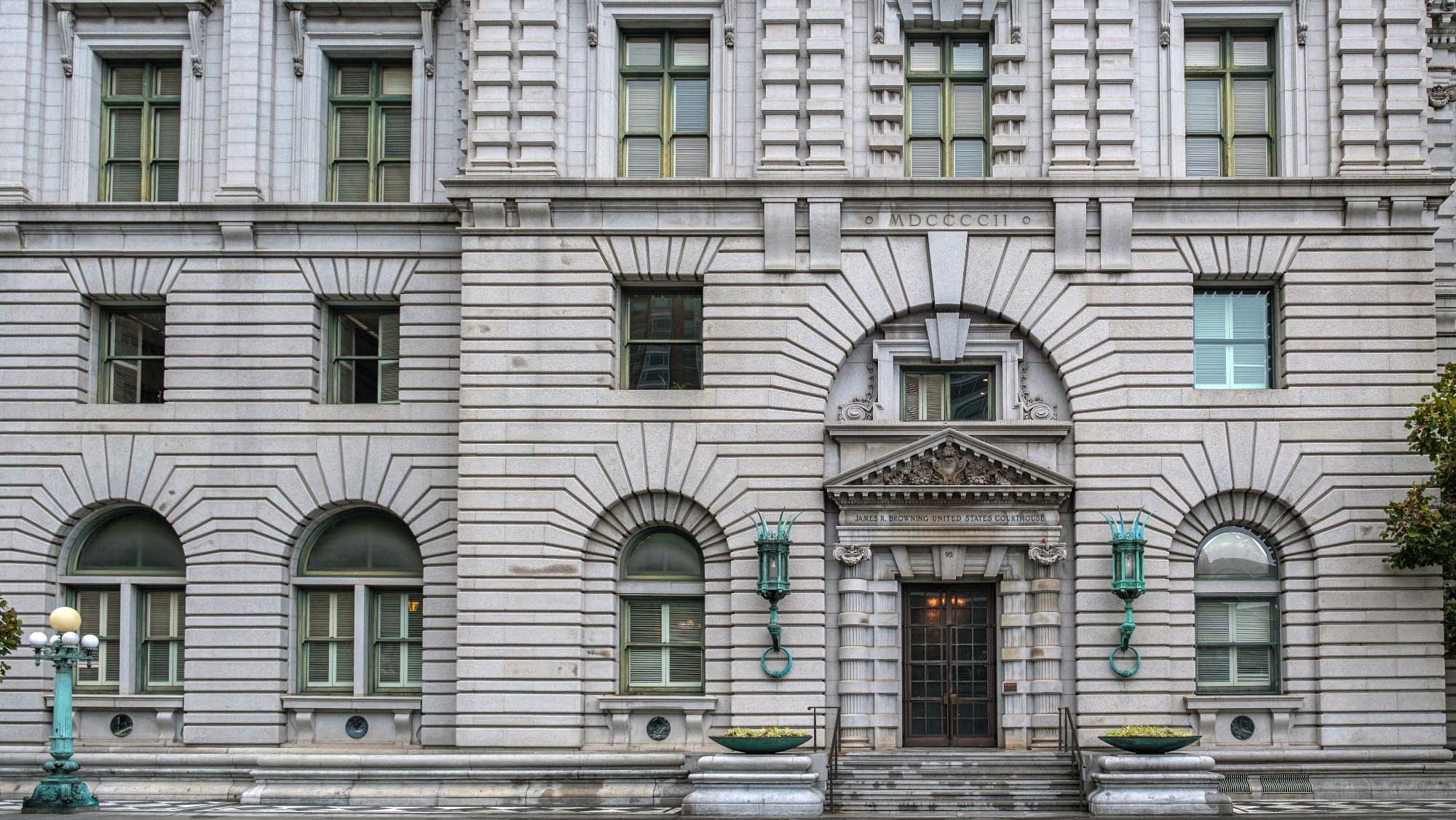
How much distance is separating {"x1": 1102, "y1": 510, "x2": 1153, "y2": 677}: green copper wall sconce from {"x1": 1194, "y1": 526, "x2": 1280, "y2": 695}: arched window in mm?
1402

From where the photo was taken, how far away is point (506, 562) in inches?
1123

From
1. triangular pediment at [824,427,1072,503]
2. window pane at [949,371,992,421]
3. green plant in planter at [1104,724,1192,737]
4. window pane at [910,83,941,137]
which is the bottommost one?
green plant in planter at [1104,724,1192,737]

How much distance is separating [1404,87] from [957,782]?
47.9ft

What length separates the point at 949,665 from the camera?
28.7 meters

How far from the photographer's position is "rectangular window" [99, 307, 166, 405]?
102 feet

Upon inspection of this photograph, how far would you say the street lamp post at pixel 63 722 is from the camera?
26.2 m

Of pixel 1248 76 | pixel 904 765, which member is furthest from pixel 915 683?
pixel 1248 76

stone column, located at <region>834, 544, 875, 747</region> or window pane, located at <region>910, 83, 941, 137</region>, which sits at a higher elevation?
window pane, located at <region>910, 83, 941, 137</region>

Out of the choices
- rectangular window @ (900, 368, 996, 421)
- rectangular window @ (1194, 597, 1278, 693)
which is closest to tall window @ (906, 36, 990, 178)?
rectangular window @ (900, 368, 996, 421)

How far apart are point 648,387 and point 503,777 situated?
740cm

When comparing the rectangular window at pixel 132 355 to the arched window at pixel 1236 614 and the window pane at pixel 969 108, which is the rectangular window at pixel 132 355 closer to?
the window pane at pixel 969 108

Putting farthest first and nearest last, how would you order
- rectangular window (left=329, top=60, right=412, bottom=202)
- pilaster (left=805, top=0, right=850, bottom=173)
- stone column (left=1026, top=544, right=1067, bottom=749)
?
1. rectangular window (left=329, top=60, right=412, bottom=202)
2. pilaster (left=805, top=0, right=850, bottom=173)
3. stone column (left=1026, top=544, right=1067, bottom=749)

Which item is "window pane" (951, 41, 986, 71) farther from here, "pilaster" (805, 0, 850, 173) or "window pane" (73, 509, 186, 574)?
"window pane" (73, 509, 186, 574)

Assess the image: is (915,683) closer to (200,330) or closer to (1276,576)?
(1276,576)
